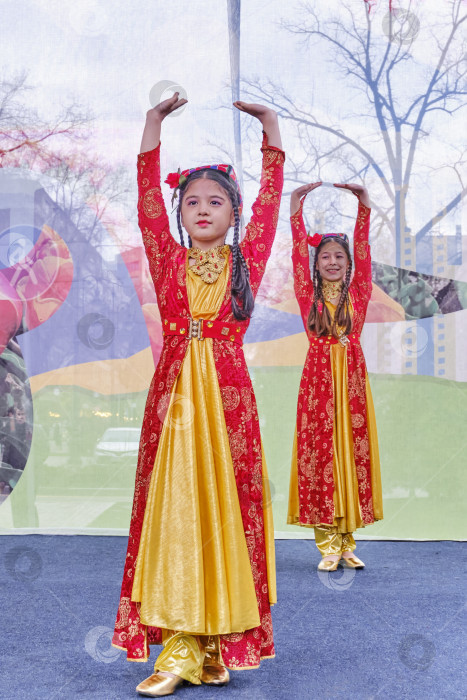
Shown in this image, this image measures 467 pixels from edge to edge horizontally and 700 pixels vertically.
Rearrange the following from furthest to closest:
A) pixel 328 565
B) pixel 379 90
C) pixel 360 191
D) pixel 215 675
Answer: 1. pixel 379 90
2. pixel 360 191
3. pixel 328 565
4. pixel 215 675

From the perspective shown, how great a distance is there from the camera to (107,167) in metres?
4.45

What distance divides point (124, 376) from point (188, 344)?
2378 mm

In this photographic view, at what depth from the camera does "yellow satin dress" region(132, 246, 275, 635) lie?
1.97m

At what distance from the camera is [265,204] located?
2297 mm

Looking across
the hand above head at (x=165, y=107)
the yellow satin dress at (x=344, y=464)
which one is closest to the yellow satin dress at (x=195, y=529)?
the hand above head at (x=165, y=107)

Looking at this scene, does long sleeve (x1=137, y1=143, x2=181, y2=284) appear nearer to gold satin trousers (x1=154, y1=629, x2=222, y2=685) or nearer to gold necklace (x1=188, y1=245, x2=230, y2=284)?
gold necklace (x1=188, y1=245, x2=230, y2=284)

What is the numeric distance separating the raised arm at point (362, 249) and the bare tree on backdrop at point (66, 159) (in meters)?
1.39

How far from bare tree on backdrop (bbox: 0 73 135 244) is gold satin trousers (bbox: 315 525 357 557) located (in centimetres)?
A: 209

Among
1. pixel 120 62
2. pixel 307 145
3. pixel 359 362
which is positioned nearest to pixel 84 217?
pixel 120 62

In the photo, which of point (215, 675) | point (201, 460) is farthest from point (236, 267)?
point (215, 675)

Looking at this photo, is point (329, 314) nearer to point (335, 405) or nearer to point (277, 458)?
point (335, 405)

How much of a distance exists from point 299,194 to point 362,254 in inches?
19.0

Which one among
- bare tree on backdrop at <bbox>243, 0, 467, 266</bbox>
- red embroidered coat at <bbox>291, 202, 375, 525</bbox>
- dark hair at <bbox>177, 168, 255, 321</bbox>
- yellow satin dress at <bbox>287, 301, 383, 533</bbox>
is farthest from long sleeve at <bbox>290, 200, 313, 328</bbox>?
dark hair at <bbox>177, 168, 255, 321</bbox>

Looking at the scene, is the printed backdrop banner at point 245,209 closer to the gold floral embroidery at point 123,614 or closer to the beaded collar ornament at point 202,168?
the beaded collar ornament at point 202,168
